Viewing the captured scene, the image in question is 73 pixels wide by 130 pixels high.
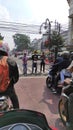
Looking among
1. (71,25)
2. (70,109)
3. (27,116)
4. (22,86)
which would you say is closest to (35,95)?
(22,86)

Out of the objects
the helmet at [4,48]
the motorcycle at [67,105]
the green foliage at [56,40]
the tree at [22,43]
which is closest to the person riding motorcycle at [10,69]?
the helmet at [4,48]

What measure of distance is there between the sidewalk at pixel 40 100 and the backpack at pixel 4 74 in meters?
2.06

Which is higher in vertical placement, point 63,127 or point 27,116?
point 27,116

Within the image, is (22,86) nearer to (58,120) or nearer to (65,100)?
(58,120)

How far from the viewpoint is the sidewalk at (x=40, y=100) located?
7412 mm

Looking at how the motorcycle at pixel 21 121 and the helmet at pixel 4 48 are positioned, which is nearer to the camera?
the motorcycle at pixel 21 121

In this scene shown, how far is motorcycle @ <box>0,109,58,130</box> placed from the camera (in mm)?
2502

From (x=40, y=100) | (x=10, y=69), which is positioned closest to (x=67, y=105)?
(x=10, y=69)

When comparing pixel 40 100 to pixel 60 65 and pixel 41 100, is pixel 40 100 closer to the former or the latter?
pixel 41 100

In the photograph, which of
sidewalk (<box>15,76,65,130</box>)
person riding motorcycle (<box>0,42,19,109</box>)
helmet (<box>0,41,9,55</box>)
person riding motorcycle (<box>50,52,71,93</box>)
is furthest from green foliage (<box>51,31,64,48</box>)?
helmet (<box>0,41,9,55</box>)

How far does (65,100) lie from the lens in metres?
6.12

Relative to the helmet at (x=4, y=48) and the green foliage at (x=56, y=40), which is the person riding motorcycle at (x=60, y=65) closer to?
the helmet at (x=4, y=48)

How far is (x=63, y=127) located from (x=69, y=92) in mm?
750

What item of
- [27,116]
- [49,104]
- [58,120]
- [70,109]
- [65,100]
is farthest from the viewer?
[49,104]
